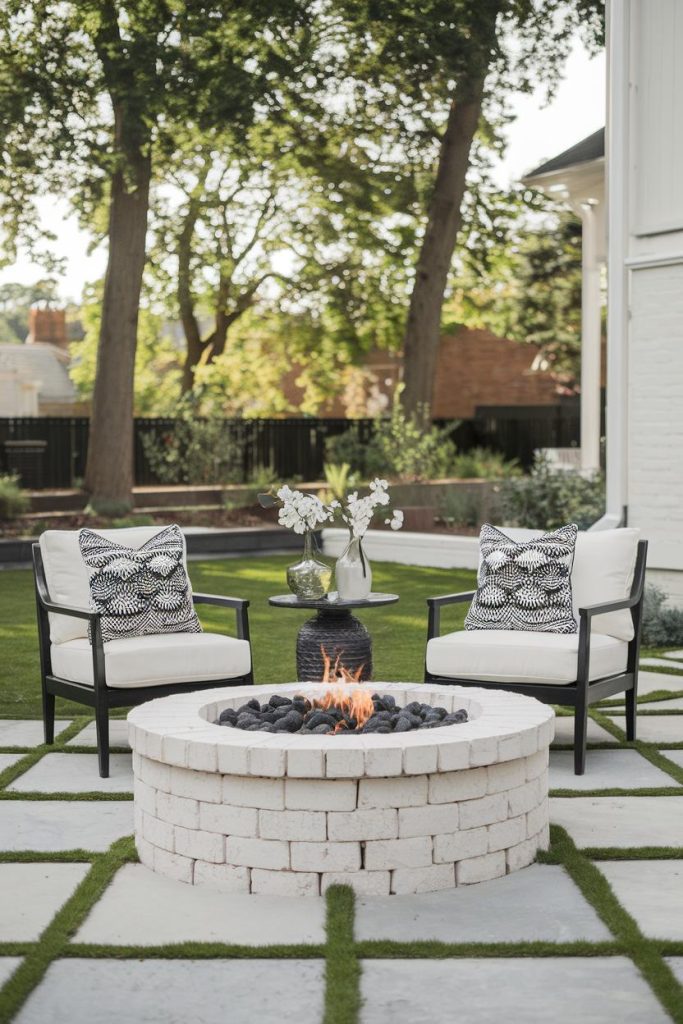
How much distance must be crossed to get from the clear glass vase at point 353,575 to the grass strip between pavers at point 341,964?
8.10 ft

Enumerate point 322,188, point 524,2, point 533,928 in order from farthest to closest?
point 322,188, point 524,2, point 533,928

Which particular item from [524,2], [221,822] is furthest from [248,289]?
[221,822]

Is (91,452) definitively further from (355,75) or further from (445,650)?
(445,650)

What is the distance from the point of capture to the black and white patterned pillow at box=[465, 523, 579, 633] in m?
5.94

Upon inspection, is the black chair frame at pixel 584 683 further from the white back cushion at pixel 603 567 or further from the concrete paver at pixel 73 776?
the concrete paver at pixel 73 776

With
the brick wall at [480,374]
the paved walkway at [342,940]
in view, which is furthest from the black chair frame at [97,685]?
the brick wall at [480,374]

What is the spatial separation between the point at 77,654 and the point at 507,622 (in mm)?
1904

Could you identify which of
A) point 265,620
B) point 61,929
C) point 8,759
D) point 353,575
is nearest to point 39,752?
point 8,759

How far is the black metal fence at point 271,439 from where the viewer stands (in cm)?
1906

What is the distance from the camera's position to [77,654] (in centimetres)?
566

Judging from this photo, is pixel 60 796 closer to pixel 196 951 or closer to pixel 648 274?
pixel 196 951

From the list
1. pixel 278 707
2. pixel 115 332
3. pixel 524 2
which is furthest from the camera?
pixel 524 2

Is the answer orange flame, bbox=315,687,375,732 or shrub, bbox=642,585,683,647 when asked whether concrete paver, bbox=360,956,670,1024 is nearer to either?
orange flame, bbox=315,687,375,732

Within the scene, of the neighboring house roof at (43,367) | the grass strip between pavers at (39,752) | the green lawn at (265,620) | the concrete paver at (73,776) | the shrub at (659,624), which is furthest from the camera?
the neighboring house roof at (43,367)
